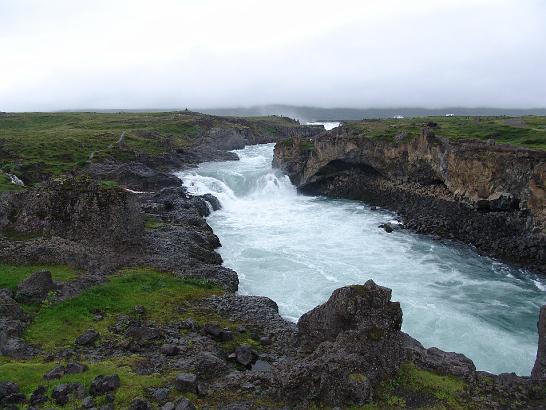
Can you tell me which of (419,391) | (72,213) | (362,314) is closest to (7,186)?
(72,213)

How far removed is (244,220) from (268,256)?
15832 mm

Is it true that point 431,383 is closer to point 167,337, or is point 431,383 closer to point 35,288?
point 167,337

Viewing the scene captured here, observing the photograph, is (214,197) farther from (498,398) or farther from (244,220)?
(498,398)

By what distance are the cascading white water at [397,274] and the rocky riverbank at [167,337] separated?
6.09 meters

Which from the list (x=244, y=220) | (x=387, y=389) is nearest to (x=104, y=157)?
(x=244, y=220)

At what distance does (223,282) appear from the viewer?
30609mm

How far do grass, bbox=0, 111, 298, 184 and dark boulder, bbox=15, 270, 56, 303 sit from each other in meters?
23.0

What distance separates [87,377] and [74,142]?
81.5 metres

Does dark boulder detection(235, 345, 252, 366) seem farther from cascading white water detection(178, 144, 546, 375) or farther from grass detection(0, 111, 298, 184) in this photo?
grass detection(0, 111, 298, 184)

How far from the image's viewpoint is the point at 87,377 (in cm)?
1647

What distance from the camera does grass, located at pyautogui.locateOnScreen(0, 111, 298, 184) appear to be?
6649 centimetres

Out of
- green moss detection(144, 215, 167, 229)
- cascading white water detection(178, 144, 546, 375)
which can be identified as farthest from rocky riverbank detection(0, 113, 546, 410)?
green moss detection(144, 215, 167, 229)

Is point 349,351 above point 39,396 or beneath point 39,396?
above

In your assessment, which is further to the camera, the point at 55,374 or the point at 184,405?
the point at 55,374
